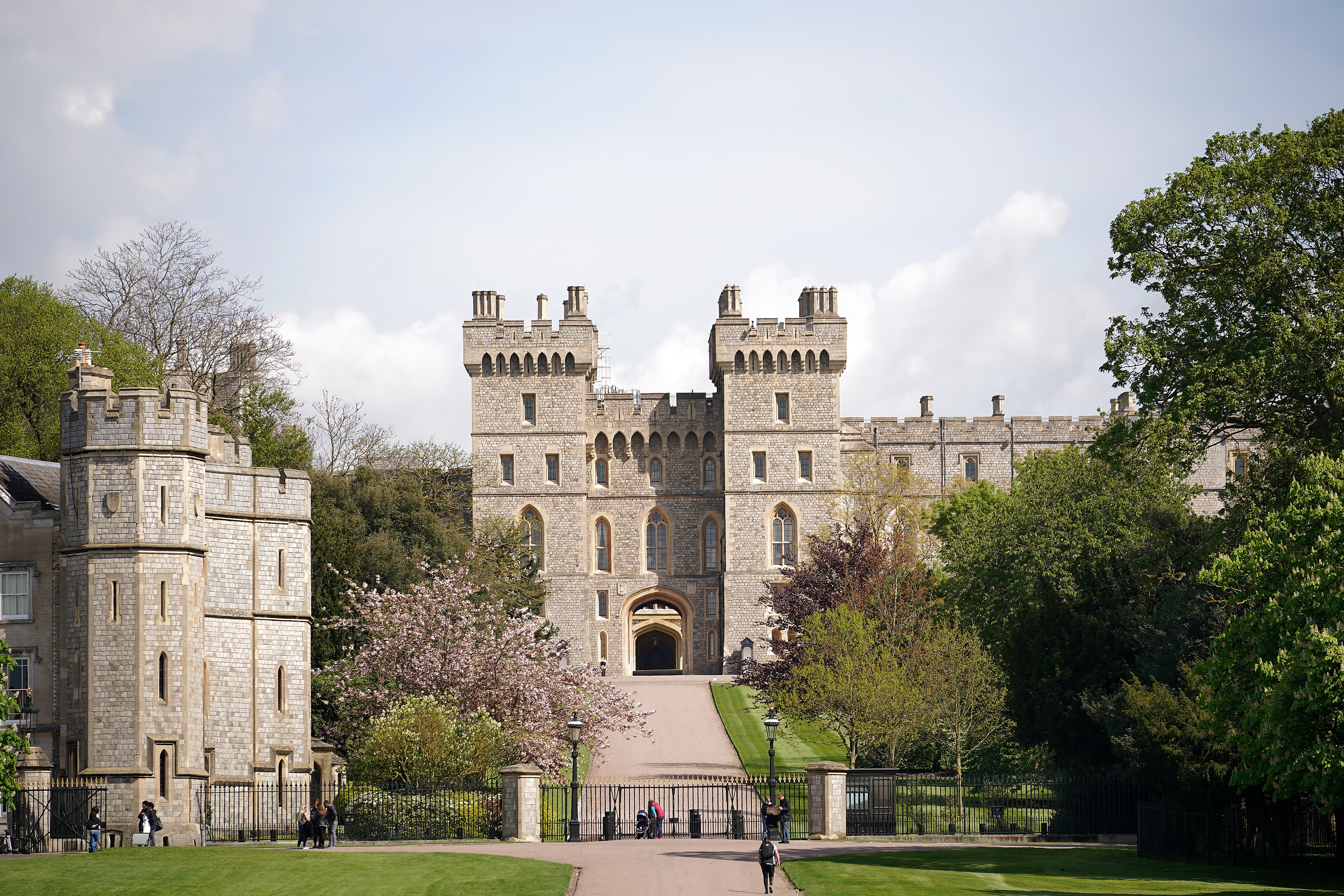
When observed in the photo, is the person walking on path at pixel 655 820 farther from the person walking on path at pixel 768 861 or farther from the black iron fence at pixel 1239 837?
the black iron fence at pixel 1239 837

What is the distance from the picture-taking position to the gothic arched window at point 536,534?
203ft

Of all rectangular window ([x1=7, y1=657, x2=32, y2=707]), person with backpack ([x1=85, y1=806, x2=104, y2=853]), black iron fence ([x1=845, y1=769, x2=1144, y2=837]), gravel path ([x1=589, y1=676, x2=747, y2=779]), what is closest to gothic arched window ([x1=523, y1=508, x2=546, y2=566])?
gravel path ([x1=589, y1=676, x2=747, y2=779])

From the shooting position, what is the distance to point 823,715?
136 feet

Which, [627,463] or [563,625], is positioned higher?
[627,463]

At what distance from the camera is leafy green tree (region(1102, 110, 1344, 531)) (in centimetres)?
2595

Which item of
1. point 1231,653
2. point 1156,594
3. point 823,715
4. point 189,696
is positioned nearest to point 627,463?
point 823,715

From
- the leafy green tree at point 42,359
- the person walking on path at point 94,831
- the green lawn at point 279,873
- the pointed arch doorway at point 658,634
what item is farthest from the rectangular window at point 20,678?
the pointed arch doorway at point 658,634

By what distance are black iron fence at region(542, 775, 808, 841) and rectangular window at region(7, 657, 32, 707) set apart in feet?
32.6

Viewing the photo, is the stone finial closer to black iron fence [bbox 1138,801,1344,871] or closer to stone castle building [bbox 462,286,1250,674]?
stone castle building [bbox 462,286,1250,674]

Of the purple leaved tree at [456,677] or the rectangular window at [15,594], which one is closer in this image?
the rectangular window at [15,594]

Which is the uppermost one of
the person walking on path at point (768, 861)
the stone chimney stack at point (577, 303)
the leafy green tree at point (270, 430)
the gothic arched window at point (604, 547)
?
the stone chimney stack at point (577, 303)

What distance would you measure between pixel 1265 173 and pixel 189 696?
839 inches

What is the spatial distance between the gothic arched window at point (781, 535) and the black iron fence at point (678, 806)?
79.6 ft

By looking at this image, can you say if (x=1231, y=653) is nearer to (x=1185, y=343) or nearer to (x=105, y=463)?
(x=1185, y=343)
